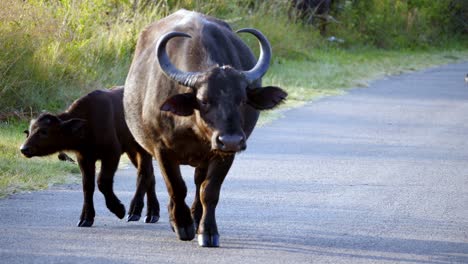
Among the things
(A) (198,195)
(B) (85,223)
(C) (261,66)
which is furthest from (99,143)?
(C) (261,66)

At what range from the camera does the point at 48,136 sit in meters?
10.1

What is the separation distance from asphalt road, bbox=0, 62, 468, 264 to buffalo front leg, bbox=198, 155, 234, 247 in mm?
98

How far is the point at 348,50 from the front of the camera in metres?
29.9

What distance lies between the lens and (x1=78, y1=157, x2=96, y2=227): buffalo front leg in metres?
9.08

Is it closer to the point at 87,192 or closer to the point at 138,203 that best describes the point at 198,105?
the point at 87,192

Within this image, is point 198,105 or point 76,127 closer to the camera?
point 198,105

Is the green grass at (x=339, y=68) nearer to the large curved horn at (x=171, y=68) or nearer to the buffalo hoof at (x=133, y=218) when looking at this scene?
the buffalo hoof at (x=133, y=218)

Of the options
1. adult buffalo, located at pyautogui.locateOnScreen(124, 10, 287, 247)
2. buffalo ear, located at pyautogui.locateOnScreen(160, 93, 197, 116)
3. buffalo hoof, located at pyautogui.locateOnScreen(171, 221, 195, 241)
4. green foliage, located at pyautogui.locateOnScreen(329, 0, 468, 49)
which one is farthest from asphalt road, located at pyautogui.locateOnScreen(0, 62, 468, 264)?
green foliage, located at pyautogui.locateOnScreen(329, 0, 468, 49)

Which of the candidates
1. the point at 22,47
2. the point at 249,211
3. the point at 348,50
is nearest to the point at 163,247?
the point at 249,211

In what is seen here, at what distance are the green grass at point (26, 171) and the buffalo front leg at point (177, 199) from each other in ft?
7.51

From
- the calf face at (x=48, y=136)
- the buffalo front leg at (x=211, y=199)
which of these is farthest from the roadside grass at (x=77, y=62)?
the buffalo front leg at (x=211, y=199)

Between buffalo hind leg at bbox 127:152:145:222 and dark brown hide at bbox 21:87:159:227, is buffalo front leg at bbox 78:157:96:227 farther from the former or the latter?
buffalo hind leg at bbox 127:152:145:222

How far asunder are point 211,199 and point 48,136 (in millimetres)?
2353

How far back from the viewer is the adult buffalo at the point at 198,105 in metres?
7.91
